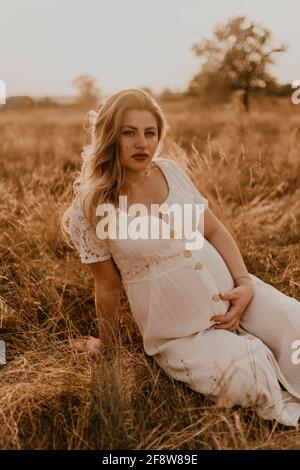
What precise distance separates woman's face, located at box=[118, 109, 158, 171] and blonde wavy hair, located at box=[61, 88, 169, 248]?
0.02 metres

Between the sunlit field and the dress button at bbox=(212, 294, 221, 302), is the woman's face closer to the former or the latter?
the dress button at bbox=(212, 294, 221, 302)

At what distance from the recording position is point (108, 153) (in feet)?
7.97

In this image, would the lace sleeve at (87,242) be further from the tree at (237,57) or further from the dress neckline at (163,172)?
the tree at (237,57)

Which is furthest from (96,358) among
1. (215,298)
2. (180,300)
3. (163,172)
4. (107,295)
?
(163,172)

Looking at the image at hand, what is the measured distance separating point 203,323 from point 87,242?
0.60m

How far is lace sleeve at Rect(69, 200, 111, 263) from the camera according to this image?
2432mm

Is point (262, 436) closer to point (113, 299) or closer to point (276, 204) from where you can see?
point (113, 299)

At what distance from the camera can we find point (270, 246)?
3564 millimetres

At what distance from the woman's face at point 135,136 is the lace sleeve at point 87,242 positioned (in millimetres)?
318

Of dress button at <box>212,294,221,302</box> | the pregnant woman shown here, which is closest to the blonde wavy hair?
the pregnant woman

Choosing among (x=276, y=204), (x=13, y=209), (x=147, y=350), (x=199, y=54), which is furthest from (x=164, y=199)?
(x=199, y=54)

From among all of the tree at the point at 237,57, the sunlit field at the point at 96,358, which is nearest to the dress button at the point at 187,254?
the sunlit field at the point at 96,358

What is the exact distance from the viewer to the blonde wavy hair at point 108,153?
93.3 inches
